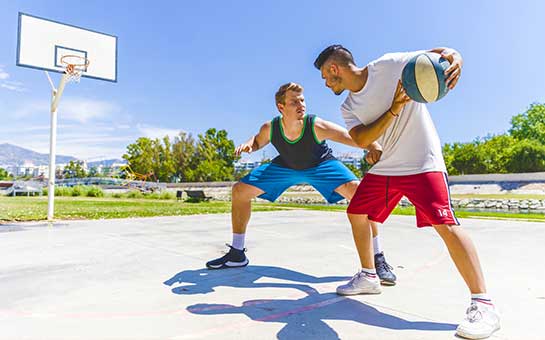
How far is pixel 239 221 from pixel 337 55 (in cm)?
200

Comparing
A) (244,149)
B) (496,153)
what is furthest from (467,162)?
(244,149)

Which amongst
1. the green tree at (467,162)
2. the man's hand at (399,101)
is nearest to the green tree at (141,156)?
the green tree at (467,162)

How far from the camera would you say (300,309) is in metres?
2.42

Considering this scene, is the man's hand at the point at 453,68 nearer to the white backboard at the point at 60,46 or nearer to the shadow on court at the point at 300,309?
the shadow on court at the point at 300,309

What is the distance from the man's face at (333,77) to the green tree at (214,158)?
4704 cm

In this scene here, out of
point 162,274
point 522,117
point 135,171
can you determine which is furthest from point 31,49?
point 522,117

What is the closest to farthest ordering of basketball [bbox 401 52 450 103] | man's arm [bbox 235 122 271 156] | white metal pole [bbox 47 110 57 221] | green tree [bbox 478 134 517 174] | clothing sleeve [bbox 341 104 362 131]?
basketball [bbox 401 52 450 103]
clothing sleeve [bbox 341 104 362 131]
man's arm [bbox 235 122 271 156]
white metal pole [bbox 47 110 57 221]
green tree [bbox 478 134 517 174]

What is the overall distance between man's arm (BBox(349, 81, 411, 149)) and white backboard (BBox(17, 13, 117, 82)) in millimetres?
9806

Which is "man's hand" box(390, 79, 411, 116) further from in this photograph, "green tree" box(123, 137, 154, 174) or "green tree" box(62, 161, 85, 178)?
"green tree" box(62, 161, 85, 178)

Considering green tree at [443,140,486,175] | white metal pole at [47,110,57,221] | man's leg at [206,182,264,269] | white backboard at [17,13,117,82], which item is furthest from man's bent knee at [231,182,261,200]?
green tree at [443,140,486,175]

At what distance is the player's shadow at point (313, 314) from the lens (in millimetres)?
2051

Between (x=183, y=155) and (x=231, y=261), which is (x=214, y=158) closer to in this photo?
(x=183, y=155)

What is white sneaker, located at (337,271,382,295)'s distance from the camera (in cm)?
274

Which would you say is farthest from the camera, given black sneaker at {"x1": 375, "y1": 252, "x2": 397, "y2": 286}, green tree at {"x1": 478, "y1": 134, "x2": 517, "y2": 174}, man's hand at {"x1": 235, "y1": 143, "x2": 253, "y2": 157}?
green tree at {"x1": 478, "y1": 134, "x2": 517, "y2": 174}
